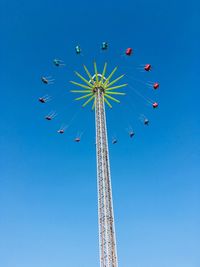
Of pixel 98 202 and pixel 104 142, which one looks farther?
pixel 104 142

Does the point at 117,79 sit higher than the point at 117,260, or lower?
higher

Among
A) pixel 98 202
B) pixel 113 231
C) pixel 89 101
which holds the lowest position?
pixel 113 231

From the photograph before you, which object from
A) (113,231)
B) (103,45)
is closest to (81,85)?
(103,45)

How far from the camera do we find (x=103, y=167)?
86.4 feet

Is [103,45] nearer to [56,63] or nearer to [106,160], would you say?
[56,63]

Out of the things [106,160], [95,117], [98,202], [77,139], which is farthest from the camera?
[77,139]

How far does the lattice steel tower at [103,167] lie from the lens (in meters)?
22.7

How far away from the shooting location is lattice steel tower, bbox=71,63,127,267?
22.7 metres

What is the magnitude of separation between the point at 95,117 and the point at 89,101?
2.34 meters

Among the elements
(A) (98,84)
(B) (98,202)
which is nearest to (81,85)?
(A) (98,84)

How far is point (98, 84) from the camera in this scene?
1193 inches

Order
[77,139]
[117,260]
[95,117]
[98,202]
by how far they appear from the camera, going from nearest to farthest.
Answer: [117,260] < [98,202] < [95,117] < [77,139]

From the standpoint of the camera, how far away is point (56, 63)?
30016 millimetres

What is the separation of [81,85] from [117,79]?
9.97 feet
